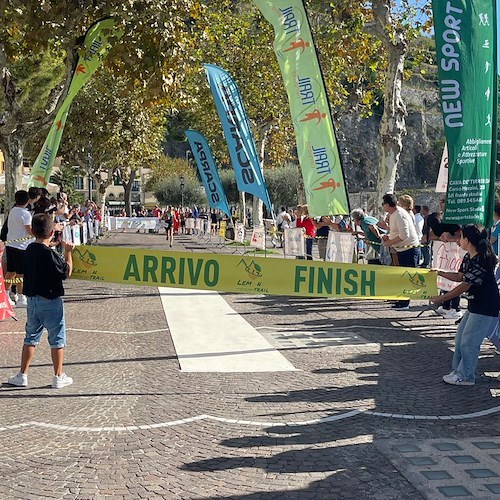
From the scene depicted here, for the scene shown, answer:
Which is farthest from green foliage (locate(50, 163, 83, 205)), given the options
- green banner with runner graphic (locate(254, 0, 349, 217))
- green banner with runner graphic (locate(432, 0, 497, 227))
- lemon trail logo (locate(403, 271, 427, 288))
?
green banner with runner graphic (locate(432, 0, 497, 227))

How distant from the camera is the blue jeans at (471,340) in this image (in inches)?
280

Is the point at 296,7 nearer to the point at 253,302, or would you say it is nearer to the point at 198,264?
the point at 198,264

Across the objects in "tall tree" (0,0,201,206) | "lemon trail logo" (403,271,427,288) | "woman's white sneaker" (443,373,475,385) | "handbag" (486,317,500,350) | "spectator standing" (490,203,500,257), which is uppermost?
"tall tree" (0,0,201,206)

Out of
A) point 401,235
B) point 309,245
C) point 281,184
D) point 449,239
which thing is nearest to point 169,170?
point 281,184

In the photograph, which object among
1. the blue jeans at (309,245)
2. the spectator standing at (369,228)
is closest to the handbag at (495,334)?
the spectator standing at (369,228)

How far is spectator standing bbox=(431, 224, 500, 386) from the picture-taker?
705 cm

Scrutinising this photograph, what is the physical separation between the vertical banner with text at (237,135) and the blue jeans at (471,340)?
33.3ft

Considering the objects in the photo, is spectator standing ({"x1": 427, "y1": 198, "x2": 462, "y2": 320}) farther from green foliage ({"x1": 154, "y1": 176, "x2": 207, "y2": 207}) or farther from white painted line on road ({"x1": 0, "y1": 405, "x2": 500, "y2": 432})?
green foliage ({"x1": 154, "y1": 176, "x2": 207, "y2": 207})

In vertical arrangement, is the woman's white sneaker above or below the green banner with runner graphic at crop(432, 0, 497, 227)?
below

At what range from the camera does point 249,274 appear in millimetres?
8641

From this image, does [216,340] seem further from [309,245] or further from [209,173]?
[209,173]

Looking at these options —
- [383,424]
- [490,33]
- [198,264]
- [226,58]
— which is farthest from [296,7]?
[226,58]

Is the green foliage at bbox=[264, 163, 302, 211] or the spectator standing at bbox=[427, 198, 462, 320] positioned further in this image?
the green foliage at bbox=[264, 163, 302, 211]

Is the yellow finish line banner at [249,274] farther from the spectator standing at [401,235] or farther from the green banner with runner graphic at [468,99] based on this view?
the spectator standing at [401,235]
